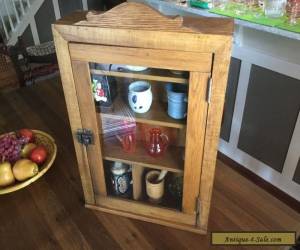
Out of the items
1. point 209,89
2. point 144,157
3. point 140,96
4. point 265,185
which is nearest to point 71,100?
point 140,96

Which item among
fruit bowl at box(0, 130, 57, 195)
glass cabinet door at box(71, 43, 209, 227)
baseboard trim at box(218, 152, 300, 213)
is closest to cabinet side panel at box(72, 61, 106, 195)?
glass cabinet door at box(71, 43, 209, 227)

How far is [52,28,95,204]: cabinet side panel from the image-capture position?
740 millimetres

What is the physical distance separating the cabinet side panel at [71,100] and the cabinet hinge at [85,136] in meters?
0.02

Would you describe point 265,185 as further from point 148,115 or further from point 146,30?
point 146,30

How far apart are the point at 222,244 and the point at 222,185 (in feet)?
0.96

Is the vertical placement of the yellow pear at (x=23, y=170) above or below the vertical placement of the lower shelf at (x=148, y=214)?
above

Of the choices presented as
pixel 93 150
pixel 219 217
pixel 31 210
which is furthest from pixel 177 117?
pixel 31 210

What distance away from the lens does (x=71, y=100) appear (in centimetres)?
83

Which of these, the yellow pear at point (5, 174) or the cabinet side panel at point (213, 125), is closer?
the cabinet side panel at point (213, 125)

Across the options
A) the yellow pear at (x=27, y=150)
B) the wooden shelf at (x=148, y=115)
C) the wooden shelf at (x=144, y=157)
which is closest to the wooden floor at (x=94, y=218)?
the yellow pear at (x=27, y=150)

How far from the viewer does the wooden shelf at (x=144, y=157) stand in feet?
3.00

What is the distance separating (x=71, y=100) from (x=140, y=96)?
208 mm

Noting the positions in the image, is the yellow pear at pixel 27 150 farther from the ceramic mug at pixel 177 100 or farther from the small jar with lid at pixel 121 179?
the ceramic mug at pixel 177 100

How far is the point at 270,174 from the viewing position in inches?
51.4
